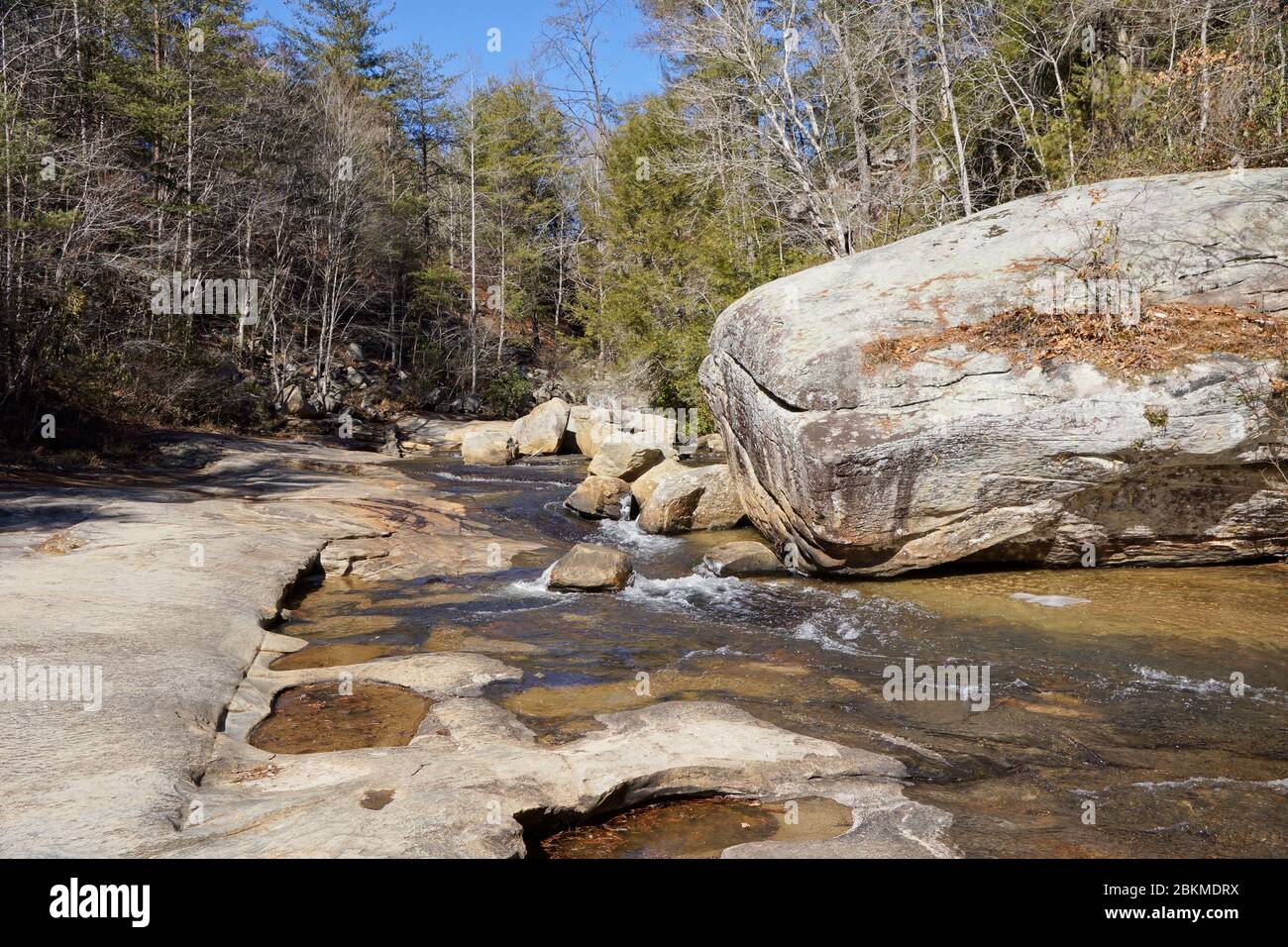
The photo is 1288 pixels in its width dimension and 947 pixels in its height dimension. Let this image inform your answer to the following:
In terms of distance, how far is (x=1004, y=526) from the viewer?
29.4ft

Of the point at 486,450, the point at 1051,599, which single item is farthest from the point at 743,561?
the point at 486,450

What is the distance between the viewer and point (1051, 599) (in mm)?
8430

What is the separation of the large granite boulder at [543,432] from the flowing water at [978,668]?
11774mm

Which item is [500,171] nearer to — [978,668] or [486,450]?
[486,450]

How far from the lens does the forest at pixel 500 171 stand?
15.3 m

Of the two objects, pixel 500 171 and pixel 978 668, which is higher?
pixel 500 171

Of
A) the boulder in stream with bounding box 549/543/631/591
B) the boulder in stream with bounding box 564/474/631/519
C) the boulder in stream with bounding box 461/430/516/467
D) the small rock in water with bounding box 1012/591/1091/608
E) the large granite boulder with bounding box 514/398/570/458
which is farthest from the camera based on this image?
the large granite boulder with bounding box 514/398/570/458

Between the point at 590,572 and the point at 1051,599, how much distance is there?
4.89 metres

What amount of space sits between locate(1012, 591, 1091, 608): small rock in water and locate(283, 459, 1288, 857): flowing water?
0.11ft

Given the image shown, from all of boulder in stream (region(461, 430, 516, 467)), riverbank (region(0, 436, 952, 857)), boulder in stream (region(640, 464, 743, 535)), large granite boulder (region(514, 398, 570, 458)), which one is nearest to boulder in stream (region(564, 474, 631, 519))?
boulder in stream (region(640, 464, 743, 535))

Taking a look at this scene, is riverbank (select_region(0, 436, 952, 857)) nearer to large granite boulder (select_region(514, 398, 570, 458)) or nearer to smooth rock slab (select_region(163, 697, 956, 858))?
smooth rock slab (select_region(163, 697, 956, 858))

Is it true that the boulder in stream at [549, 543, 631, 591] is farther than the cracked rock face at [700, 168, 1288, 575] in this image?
Yes

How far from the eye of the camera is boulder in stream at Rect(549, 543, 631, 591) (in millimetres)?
9625

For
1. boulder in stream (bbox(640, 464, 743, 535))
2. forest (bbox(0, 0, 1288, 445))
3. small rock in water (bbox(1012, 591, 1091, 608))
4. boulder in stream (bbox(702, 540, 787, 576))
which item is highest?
forest (bbox(0, 0, 1288, 445))
